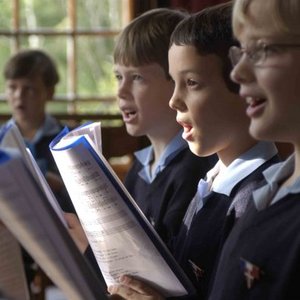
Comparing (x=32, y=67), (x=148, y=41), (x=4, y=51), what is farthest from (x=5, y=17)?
(x=148, y=41)

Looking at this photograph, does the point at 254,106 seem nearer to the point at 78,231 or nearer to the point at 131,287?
the point at 131,287

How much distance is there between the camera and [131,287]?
1.34 metres

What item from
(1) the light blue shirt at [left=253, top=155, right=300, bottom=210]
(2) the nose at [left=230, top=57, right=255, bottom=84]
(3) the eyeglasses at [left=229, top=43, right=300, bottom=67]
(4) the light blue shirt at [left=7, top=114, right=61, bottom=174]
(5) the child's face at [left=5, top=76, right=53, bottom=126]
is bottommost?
(4) the light blue shirt at [left=7, top=114, right=61, bottom=174]

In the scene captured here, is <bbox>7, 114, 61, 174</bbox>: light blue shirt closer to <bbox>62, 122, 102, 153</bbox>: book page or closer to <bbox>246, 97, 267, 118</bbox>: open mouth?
<bbox>62, 122, 102, 153</bbox>: book page

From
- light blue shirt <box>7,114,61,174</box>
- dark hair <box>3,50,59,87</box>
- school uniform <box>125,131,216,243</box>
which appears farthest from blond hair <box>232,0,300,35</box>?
dark hair <box>3,50,59,87</box>

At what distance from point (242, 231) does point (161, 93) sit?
0.78 metres

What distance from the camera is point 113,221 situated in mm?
1301

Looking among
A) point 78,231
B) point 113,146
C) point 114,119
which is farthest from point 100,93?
point 78,231

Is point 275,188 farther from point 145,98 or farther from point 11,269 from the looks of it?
point 145,98

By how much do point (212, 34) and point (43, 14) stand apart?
2.74 m

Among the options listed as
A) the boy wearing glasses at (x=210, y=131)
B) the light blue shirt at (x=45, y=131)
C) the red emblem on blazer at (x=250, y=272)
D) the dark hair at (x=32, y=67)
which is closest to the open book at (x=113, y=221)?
the boy wearing glasses at (x=210, y=131)

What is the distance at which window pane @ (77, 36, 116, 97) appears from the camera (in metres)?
4.12

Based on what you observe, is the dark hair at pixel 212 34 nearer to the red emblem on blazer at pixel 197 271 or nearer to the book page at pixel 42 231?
the red emblem on blazer at pixel 197 271

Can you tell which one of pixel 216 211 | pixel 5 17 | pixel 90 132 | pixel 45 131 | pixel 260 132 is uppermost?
pixel 260 132
